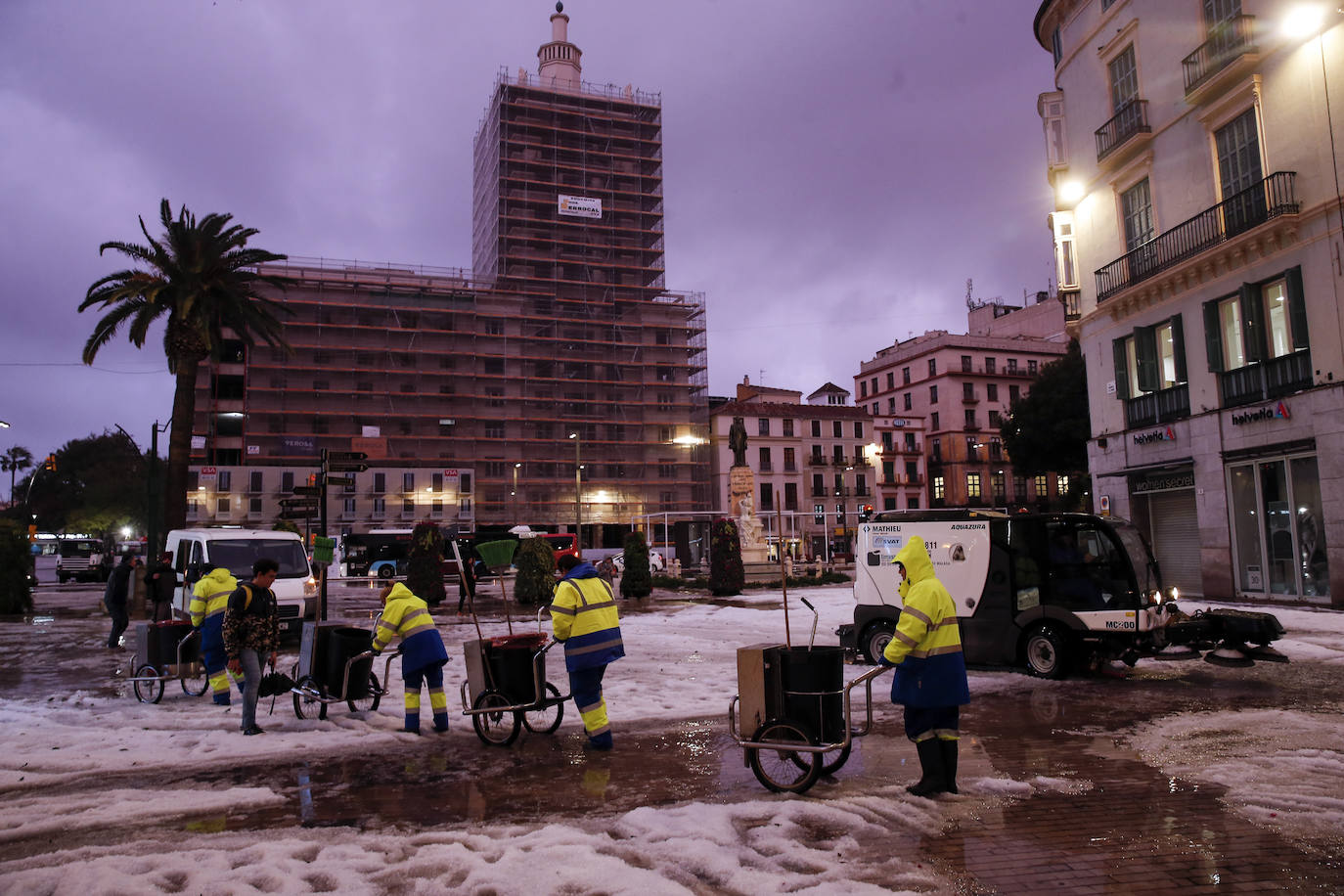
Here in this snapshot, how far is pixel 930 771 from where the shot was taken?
5.82 meters

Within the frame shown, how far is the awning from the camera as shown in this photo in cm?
1994

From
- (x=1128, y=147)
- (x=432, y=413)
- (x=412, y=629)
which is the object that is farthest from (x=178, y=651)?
(x=432, y=413)

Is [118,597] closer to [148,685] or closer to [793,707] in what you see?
[148,685]

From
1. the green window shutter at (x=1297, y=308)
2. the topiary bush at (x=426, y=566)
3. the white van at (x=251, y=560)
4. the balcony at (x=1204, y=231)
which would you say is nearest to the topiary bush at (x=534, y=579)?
the topiary bush at (x=426, y=566)

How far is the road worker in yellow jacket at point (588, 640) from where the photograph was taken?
23.7 feet

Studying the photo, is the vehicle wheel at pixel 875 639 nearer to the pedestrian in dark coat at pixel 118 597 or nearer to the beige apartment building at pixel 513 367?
the pedestrian in dark coat at pixel 118 597

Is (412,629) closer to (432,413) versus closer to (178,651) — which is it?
(178,651)

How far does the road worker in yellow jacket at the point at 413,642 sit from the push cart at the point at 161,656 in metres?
3.53

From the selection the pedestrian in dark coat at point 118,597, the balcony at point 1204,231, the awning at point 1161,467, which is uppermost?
the balcony at point 1204,231

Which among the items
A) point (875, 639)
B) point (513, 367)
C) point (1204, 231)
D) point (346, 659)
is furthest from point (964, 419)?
point (346, 659)

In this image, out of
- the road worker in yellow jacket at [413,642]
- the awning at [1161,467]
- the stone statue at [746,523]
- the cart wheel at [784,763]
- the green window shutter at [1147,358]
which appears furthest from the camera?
the stone statue at [746,523]

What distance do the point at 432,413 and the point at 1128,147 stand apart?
45.8m

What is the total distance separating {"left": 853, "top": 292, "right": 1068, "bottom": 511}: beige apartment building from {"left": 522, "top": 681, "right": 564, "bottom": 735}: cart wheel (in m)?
58.4

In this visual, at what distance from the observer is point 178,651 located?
1022 centimetres
